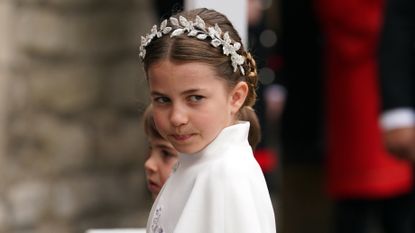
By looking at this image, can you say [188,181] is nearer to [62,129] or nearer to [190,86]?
[190,86]

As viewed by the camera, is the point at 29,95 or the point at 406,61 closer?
the point at 406,61

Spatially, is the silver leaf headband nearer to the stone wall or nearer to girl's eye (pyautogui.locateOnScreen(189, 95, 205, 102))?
girl's eye (pyautogui.locateOnScreen(189, 95, 205, 102))

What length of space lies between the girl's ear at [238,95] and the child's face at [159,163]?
0.41 m

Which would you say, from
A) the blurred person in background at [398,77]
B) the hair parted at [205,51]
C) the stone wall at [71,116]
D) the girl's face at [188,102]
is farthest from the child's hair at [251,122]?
the stone wall at [71,116]

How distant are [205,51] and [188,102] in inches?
4.4

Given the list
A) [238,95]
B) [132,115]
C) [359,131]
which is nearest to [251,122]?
[238,95]

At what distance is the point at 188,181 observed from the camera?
7.81 feet

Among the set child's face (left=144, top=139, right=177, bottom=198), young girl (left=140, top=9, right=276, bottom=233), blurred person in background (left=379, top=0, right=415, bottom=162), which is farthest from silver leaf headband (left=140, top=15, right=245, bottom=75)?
blurred person in background (left=379, top=0, right=415, bottom=162)

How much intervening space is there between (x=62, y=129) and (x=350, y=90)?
142 cm

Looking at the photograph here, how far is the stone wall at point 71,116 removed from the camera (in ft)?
17.0

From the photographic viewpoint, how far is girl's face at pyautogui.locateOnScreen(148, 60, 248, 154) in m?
2.32

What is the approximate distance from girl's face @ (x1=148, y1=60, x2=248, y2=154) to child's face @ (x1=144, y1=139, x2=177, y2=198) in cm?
43

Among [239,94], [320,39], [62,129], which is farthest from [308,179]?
[239,94]

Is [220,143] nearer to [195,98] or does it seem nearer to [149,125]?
[195,98]
